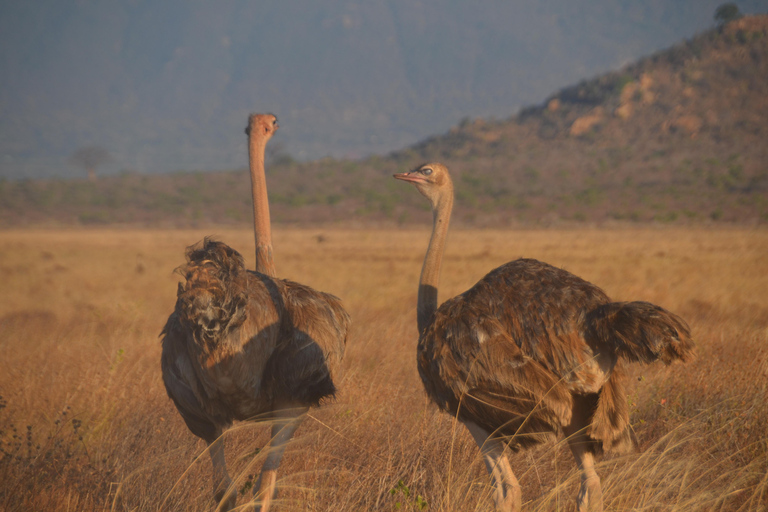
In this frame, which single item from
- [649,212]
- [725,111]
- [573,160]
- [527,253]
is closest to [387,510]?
[527,253]

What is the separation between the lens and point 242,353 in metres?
3.16

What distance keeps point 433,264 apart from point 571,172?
5179 cm

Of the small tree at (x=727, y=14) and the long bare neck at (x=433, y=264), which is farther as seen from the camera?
the small tree at (x=727, y=14)

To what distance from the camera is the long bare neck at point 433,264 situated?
4.07 metres

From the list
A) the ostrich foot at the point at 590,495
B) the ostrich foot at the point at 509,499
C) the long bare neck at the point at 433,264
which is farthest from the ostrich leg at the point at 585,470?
the long bare neck at the point at 433,264

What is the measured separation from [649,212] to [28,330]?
38393 millimetres

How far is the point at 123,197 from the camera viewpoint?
58.4 metres

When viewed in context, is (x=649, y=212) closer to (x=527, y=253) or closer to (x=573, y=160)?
(x=573, y=160)

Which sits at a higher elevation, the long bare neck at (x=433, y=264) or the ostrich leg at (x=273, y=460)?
the long bare neck at (x=433, y=264)

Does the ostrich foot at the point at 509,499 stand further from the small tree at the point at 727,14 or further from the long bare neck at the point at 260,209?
the small tree at the point at 727,14

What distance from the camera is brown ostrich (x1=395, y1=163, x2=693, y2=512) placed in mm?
3143

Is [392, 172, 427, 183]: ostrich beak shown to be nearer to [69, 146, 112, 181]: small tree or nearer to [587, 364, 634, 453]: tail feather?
[587, 364, 634, 453]: tail feather

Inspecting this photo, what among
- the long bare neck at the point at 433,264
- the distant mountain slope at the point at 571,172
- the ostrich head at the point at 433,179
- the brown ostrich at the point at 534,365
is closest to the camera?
the brown ostrich at the point at 534,365

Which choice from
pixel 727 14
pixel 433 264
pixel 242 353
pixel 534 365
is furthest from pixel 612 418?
pixel 727 14
